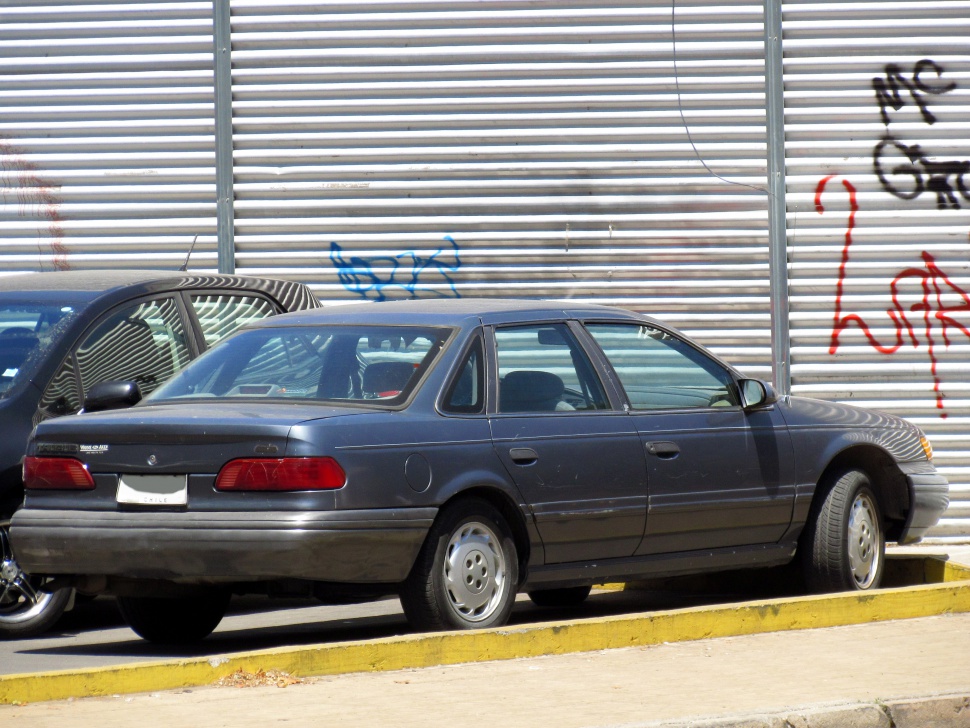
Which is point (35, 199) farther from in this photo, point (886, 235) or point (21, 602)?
point (886, 235)

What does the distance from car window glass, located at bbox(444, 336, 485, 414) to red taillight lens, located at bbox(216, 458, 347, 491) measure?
733 millimetres

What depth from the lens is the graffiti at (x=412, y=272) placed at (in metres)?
11.5

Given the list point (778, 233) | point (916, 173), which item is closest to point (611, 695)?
point (778, 233)

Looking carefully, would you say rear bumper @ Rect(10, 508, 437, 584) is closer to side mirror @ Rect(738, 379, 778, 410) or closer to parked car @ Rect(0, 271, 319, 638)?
parked car @ Rect(0, 271, 319, 638)

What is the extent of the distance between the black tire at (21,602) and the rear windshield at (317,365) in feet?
3.70

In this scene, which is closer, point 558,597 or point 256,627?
point 256,627

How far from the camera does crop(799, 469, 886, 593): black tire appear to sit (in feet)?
25.4

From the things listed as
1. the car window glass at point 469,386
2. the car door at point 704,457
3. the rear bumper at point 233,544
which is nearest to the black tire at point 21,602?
the rear bumper at point 233,544

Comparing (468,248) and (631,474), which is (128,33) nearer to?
(468,248)

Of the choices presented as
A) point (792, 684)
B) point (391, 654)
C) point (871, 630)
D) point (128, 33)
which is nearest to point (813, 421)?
point (871, 630)

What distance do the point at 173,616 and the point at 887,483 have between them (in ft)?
12.4

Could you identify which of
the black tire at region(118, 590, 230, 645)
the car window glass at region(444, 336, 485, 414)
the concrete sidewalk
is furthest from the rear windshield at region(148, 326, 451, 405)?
the concrete sidewalk

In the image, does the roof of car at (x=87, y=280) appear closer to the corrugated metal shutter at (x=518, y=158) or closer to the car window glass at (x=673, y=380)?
the car window glass at (x=673, y=380)

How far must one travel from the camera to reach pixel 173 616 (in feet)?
22.9
